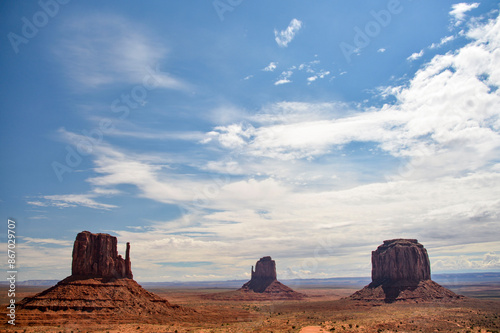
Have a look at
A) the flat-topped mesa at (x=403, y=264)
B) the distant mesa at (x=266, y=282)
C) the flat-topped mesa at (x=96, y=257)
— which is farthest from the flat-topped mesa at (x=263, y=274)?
the flat-topped mesa at (x=96, y=257)

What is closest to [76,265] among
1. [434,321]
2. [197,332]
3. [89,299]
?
[89,299]

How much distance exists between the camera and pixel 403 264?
121 metres

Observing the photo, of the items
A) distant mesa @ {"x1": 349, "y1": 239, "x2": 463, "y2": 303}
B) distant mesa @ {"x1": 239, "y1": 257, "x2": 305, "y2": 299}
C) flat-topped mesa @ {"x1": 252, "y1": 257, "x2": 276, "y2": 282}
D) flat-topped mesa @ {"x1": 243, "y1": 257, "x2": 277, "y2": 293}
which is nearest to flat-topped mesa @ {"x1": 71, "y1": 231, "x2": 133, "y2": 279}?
distant mesa @ {"x1": 349, "y1": 239, "x2": 463, "y2": 303}

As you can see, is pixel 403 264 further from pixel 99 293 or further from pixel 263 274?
pixel 99 293

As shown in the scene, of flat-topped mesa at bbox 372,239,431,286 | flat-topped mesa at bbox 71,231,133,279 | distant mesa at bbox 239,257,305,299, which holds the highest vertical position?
flat-topped mesa at bbox 71,231,133,279

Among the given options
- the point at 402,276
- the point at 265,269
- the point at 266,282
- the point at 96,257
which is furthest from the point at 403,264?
the point at 96,257

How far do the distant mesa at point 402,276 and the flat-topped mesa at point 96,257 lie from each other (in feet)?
273

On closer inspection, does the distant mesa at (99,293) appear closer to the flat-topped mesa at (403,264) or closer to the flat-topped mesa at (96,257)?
the flat-topped mesa at (96,257)

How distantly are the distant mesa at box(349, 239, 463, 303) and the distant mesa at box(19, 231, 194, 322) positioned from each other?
7189 cm

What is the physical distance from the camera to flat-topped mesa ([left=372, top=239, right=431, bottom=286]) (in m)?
120

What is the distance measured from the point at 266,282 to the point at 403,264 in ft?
280

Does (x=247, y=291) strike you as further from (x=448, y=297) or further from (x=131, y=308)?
(x=131, y=308)

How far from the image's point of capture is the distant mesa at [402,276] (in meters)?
110

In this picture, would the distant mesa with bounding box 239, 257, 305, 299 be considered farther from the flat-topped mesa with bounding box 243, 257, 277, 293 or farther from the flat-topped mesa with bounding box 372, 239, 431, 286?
the flat-topped mesa with bounding box 372, 239, 431, 286
